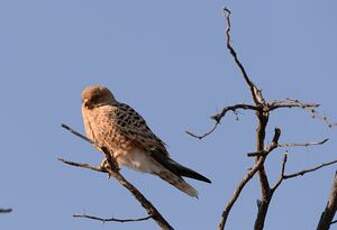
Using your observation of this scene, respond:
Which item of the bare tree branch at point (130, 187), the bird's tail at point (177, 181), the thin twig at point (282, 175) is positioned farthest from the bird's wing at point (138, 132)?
the thin twig at point (282, 175)

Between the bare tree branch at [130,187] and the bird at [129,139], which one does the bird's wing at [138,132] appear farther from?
the bare tree branch at [130,187]

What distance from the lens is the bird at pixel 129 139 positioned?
721 cm

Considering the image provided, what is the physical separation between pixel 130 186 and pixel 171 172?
1694mm

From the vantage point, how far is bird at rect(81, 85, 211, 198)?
7.21 metres

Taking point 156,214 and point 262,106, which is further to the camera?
point 156,214

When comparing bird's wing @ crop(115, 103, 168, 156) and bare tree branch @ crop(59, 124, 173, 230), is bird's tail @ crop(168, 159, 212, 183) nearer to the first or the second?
bird's wing @ crop(115, 103, 168, 156)

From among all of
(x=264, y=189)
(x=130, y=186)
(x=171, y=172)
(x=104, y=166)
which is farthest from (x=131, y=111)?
(x=264, y=189)

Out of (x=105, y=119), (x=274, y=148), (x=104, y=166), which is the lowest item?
(x=274, y=148)

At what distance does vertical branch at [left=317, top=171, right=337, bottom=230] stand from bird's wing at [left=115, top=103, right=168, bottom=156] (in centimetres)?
294

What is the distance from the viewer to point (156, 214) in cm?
495

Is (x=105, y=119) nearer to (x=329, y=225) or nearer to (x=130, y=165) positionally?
(x=130, y=165)

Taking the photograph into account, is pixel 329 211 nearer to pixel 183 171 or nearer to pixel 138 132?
pixel 183 171

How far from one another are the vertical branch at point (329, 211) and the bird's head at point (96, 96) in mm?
3610

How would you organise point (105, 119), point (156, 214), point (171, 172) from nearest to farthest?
point (156, 214) → point (171, 172) → point (105, 119)
